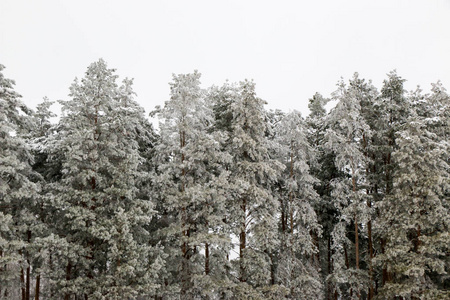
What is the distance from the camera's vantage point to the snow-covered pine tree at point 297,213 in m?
19.6

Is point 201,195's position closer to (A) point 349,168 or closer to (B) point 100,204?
(B) point 100,204

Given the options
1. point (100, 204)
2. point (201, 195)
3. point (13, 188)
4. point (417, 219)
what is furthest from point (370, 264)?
point (13, 188)

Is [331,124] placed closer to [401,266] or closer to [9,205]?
[401,266]

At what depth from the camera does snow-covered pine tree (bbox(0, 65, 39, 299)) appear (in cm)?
1455

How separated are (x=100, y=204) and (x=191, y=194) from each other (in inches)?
169

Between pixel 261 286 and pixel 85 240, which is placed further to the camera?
pixel 261 286

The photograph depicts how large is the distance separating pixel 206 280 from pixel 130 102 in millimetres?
9997

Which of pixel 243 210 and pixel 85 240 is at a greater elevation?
pixel 243 210

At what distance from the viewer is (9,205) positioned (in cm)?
1630

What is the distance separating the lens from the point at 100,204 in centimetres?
1675

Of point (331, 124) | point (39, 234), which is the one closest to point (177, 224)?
point (39, 234)

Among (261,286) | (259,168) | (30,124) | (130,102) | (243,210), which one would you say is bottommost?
(261,286)

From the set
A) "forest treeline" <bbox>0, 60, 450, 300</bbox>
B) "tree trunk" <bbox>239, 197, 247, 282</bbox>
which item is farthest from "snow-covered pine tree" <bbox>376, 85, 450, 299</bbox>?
"tree trunk" <bbox>239, 197, 247, 282</bbox>

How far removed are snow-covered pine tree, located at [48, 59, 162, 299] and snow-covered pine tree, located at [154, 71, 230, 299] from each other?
1386mm
